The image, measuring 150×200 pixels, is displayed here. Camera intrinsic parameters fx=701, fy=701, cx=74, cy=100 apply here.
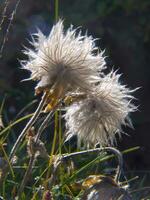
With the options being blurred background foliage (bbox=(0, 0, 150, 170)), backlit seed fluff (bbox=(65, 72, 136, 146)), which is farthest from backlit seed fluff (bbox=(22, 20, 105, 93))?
blurred background foliage (bbox=(0, 0, 150, 170))

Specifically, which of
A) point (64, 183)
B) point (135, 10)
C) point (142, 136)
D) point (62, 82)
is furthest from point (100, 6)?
point (62, 82)

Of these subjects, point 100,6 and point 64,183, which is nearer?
point 64,183

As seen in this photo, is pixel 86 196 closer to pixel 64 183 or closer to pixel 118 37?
pixel 64 183

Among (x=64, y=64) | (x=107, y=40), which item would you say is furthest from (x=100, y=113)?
(x=107, y=40)

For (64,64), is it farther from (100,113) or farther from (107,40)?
(107,40)

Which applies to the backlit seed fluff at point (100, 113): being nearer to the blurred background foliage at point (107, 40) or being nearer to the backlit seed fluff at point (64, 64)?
the backlit seed fluff at point (64, 64)

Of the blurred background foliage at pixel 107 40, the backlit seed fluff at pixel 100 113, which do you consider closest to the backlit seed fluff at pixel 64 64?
the backlit seed fluff at pixel 100 113

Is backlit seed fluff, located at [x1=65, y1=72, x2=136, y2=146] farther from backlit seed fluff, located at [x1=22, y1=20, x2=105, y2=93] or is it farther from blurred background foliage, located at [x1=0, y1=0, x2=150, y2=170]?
blurred background foliage, located at [x1=0, y1=0, x2=150, y2=170]
